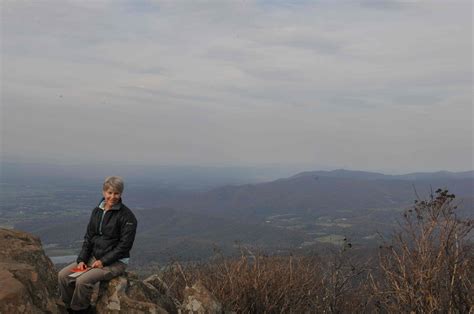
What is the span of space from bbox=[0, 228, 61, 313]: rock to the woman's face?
1.44m

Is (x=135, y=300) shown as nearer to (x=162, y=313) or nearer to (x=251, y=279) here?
(x=162, y=313)

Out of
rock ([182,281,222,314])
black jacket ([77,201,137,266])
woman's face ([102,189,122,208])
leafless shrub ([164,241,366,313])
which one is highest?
woman's face ([102,189,122,208])

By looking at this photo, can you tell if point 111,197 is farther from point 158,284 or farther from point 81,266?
point 158,284

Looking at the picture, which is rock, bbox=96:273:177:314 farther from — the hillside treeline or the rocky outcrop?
the hillside treeline

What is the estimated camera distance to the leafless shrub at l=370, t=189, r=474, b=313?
7.84 metres

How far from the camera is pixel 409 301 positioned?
801 cm

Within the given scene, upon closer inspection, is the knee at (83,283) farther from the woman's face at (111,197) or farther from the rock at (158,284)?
the rock at (158,284)

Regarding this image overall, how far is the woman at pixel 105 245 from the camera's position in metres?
7.21

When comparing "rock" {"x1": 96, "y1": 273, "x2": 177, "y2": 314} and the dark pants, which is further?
"rock" {"x1": 96, "y1": 273, "x2": 177, "y2": 314}

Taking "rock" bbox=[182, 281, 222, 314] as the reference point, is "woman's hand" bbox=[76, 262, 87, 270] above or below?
above

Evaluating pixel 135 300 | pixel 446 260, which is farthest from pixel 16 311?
pixel 446 260

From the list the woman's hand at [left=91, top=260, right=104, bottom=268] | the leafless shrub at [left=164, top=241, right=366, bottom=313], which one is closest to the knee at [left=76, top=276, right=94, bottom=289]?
the woman's hand at [left=91, top=260, right=104, bottom=268]

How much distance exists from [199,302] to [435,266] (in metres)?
4.37

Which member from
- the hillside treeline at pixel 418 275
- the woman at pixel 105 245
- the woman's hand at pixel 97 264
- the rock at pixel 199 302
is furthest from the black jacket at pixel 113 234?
the hillside treeline at pixel 418 275
